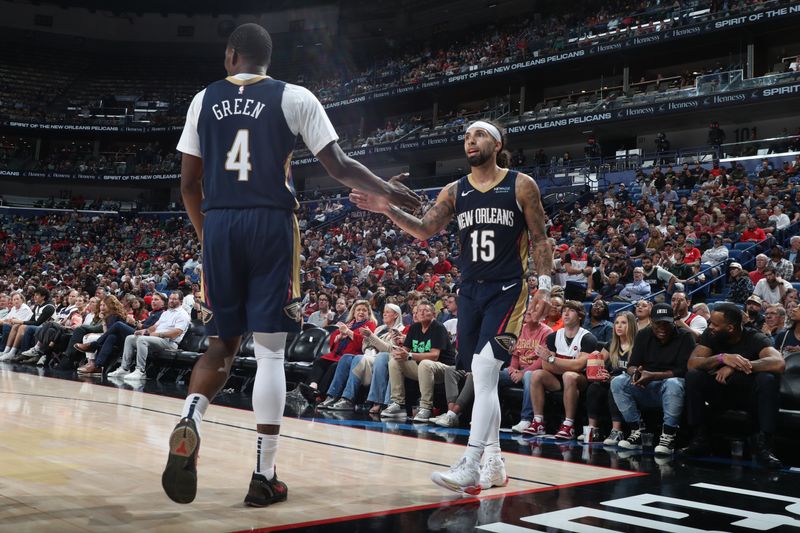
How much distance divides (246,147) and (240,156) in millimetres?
47

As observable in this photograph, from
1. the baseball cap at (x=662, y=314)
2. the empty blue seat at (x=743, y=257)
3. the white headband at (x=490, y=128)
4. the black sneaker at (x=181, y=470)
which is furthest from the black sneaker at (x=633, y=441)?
the empty blue seat at (x=743, y=257)

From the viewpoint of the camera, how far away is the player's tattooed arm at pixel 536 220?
3900mm

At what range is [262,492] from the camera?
117 inches

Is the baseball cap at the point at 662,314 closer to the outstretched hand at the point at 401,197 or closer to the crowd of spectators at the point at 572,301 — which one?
Result: the crowd of spectators at the point at 572,301

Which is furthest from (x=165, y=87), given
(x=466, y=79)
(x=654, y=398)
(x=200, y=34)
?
(x=654, y=398)

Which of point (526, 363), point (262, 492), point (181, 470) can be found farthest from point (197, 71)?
point (181, 470)

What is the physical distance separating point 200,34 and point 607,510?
137 ft

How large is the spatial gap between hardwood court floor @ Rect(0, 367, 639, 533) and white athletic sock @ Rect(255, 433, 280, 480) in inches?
6.0

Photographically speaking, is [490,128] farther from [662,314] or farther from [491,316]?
[662,314]

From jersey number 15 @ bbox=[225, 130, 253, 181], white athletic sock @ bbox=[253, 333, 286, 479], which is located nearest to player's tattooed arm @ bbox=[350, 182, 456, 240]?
jersey number 15 @ bbox=[225, 130, 253, 181]

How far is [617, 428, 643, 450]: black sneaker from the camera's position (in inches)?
226

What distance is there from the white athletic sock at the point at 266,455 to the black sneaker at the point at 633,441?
359cm

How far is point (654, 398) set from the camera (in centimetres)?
592

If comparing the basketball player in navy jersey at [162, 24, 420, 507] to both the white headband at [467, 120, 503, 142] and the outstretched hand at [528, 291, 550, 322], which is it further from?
the outstretched hand at [528, 291, 550, 322]
